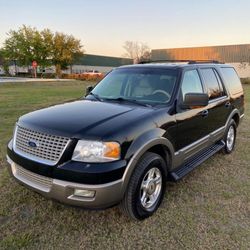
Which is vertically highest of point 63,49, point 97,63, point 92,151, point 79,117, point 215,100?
point 63,49

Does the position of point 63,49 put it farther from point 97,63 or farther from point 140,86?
point 140,86

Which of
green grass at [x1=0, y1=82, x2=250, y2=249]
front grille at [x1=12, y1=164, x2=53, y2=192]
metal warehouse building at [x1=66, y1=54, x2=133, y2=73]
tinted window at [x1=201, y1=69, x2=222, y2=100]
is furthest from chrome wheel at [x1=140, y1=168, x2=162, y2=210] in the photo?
metal warehouse building at [x1=66, y1=54, x2=133, y2=73]

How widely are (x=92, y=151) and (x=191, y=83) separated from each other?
2.16 meters

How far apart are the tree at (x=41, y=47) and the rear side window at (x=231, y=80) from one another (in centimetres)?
4744

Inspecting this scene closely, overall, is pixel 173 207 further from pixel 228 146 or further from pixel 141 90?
pixel 228 146

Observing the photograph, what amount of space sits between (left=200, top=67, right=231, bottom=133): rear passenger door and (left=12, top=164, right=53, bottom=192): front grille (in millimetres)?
2827

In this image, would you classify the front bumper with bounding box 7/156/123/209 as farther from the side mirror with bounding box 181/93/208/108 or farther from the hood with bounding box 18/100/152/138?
the side mirror with bounding box 181/93/208/108

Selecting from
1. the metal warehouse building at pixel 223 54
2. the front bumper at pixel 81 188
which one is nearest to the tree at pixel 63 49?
the metal warehouse building at pixel 223 54

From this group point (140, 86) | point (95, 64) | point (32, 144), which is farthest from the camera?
point (95, 64)

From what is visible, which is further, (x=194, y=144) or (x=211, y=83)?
(x=211, y=83)

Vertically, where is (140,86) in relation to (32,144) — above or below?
above

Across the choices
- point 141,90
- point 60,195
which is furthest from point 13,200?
point 141,90

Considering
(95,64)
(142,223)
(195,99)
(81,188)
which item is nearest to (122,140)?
(81,188)

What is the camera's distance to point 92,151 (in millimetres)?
2666
